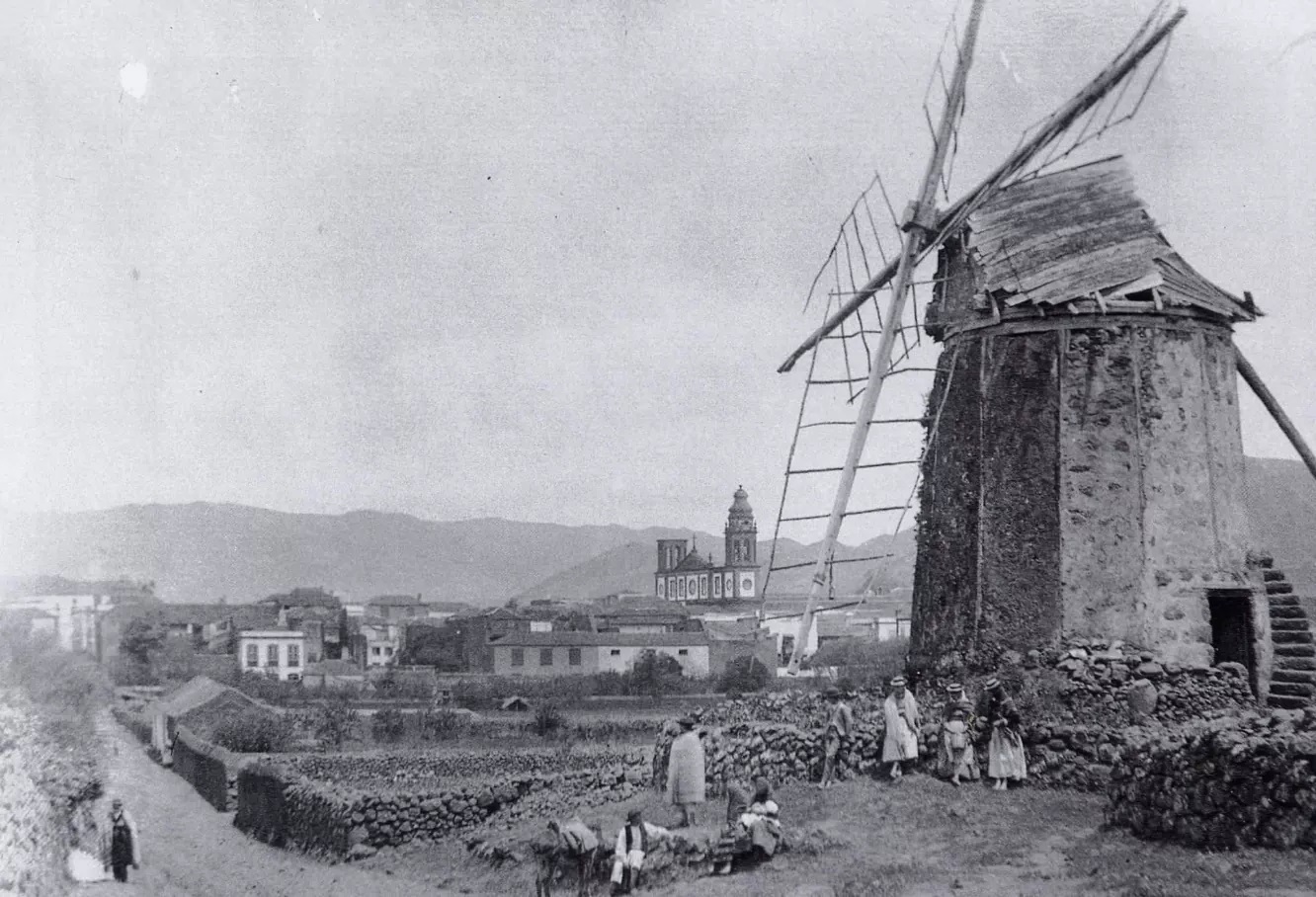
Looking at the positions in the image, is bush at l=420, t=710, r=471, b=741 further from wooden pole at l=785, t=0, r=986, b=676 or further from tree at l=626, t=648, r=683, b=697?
wooden pole at l=785, t=0, r=986, b=676

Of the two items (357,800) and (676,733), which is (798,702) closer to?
(676,733)

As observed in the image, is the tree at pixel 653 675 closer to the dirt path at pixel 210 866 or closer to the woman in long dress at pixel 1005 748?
the dirt path at pixel 210 866

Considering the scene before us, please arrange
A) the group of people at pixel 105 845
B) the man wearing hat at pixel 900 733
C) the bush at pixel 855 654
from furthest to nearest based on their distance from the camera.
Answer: the bush at pixel 855 654
the group of people at pixel 105 845
the man wearing hat at pixel 900 733

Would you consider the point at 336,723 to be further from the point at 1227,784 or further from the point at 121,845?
the point at 1227,784

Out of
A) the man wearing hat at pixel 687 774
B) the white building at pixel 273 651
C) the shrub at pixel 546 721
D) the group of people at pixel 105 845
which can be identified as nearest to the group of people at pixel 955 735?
the man wearing hat at pixel 687 774

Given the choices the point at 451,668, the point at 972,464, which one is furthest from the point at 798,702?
the point at 451,668

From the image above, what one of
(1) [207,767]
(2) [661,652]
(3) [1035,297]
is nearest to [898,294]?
(3) [1035,297]

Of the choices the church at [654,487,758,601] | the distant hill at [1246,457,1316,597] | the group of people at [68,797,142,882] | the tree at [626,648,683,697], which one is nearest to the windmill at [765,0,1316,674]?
the group of people at [68,797,142,882]
